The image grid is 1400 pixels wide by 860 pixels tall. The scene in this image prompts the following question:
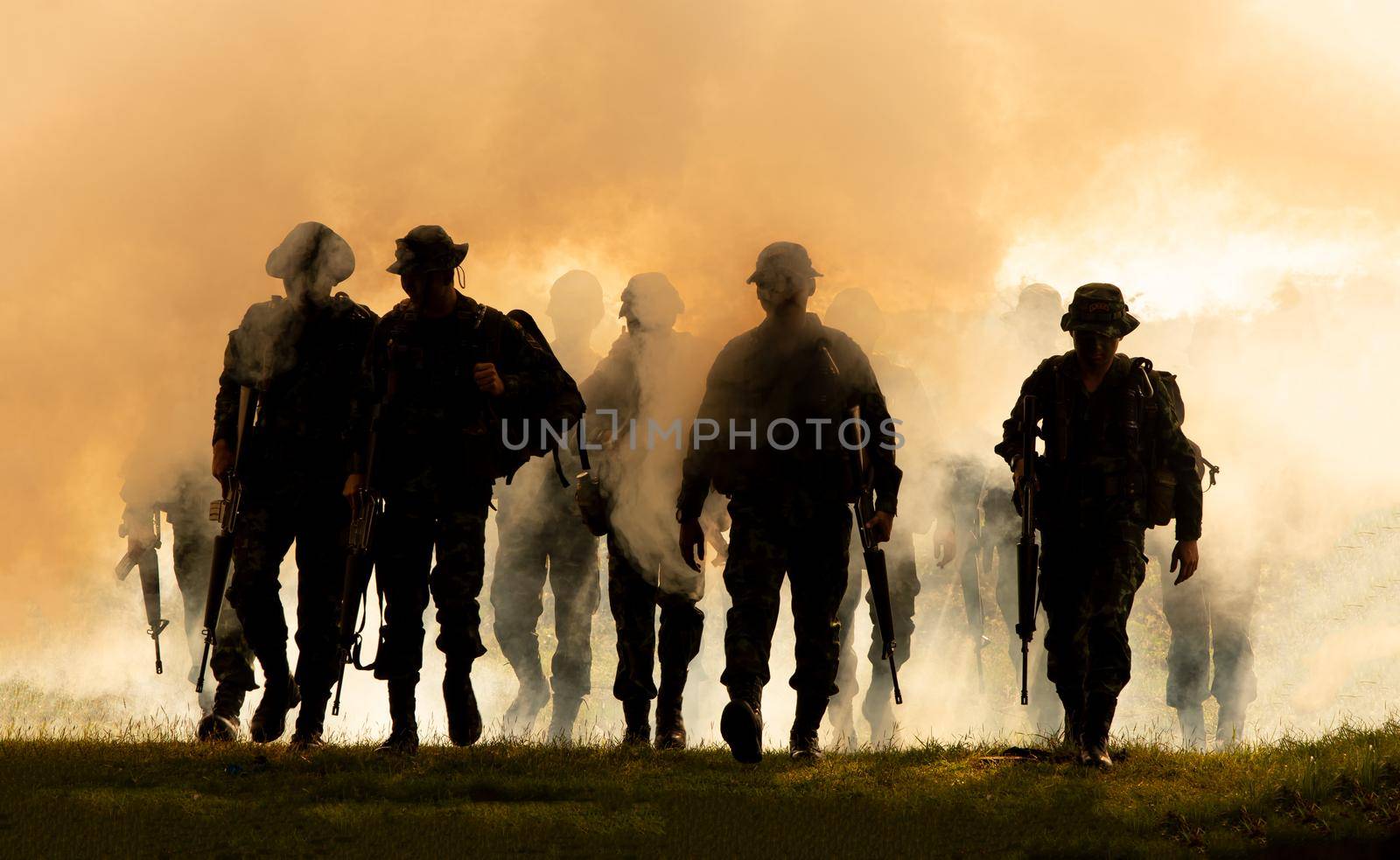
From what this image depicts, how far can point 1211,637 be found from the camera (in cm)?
1184

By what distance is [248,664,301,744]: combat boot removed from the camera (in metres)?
8.07

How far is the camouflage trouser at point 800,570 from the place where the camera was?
25.9 feet

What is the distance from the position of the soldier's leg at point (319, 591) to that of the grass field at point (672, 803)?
531 mm

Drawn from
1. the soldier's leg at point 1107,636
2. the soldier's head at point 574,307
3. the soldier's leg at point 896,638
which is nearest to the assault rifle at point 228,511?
the soldier's head at point 574,307

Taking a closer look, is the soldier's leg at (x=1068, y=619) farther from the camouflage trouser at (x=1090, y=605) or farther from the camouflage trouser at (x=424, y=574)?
the camouflage trouser at (x=424, y=574)

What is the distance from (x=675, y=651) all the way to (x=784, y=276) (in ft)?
7.72

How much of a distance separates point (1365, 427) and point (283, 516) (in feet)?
31.4

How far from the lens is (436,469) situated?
7715 mm

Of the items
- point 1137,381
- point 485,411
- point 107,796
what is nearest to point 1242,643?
point 1137,381

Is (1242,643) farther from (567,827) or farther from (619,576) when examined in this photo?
(567,827)

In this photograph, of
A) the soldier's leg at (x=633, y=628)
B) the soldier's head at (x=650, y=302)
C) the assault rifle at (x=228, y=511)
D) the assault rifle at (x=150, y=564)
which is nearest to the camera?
the assault rifle at (x=228, y=511)

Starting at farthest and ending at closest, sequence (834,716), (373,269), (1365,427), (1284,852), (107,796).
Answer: (1365,427) → (373,269) → (834,716) → (107,796) → (1284,852)

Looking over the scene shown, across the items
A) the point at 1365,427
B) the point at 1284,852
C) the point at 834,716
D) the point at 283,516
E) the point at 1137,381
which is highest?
the point at 1365,427

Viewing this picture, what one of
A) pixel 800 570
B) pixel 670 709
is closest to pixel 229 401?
pixel 670 709
